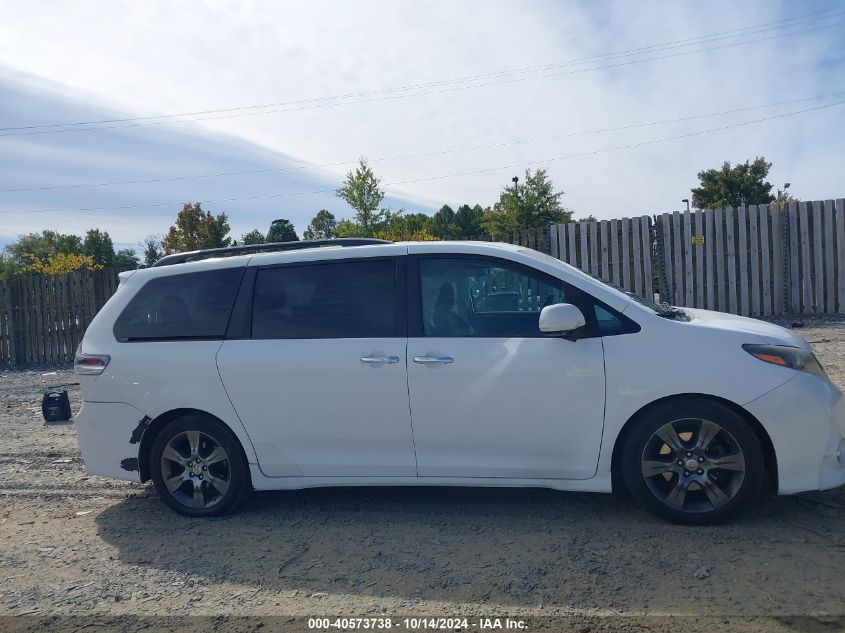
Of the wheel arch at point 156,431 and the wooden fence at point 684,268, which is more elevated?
the wooden fence at point 684,268

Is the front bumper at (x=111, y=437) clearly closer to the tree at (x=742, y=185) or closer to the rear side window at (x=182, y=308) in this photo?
the rear side window at (x=182, y=308)

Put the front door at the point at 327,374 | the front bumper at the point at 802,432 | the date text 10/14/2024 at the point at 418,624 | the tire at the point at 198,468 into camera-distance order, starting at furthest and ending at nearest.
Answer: the tire at the point at 198,468, the front door at the point at 327,374, the front bumper at the point at 802,432, the date text 10/14/2024 at the point at 418,624

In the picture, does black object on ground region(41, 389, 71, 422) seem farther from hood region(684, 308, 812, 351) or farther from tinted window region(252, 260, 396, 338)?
hood region(684, 308, 812, 351)

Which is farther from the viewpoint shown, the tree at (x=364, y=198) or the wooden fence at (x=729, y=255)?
the tree at (x=364, y=198)

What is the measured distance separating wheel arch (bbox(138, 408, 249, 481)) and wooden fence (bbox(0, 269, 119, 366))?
10399 mm

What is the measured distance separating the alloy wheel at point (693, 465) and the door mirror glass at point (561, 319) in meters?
0.81

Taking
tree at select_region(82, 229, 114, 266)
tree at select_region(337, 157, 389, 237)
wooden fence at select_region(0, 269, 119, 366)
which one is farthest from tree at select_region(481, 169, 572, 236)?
tree at select_region(82, 229, 114, 266)

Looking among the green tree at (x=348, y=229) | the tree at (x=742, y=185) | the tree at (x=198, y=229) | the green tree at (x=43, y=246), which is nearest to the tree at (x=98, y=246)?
the green tree at (x=43, y=246)

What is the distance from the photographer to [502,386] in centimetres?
422

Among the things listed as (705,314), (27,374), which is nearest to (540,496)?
(705,314)

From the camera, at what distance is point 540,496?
15.9 feet

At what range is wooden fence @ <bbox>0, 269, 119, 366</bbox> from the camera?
46.3 feet

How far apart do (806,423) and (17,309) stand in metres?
14.9

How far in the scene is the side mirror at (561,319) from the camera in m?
Result: 4.07
